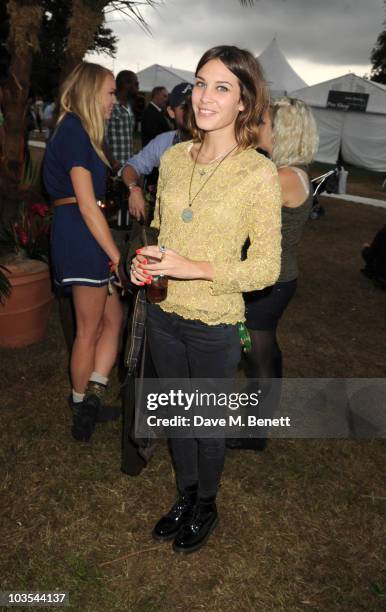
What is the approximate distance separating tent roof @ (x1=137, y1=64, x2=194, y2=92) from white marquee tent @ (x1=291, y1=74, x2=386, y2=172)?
34.6 ft

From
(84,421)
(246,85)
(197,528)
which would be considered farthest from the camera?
(84,421)

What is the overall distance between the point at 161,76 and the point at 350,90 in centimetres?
1459

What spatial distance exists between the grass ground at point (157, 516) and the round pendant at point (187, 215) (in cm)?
168

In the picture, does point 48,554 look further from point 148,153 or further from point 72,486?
point 148,153

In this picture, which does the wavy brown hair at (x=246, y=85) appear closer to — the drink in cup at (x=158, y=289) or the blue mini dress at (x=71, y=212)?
the drink in cup at (x=158, y=289)

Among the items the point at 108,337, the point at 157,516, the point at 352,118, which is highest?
the point at 352,118

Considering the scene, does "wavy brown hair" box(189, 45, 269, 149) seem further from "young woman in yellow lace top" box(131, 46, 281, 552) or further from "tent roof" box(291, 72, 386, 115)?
"tent roof" box(291, 72, 386, 115)

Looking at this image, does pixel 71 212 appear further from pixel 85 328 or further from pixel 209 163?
pixel 209 163

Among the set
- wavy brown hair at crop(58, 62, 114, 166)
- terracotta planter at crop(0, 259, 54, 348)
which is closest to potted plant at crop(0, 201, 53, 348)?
terracotta planter at crop(0, 259, 54, 348)

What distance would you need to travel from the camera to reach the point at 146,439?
8.01 feet

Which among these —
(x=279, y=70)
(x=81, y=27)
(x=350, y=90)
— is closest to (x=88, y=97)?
(x=81, y=27)

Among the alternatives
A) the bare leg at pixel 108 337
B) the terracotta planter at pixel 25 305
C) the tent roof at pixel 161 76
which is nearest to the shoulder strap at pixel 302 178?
the bare leg at pixel 108 337

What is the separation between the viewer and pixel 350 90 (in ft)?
64.8

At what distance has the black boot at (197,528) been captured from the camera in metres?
2.39
